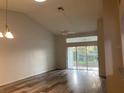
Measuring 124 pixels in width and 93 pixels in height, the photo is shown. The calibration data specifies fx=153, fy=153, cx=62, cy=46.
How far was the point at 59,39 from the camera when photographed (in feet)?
42.6

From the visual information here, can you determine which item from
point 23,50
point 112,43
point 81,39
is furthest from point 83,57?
point 112,43

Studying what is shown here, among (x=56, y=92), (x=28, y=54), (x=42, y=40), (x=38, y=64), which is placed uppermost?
(x=42, y=40)

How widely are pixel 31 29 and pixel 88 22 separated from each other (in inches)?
140

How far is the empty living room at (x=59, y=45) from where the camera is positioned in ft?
13.2

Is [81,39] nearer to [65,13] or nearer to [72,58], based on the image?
[72,58]

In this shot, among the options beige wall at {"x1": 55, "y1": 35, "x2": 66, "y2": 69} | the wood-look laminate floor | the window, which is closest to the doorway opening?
beige wall at {"x1": 55, "y1": 35, "x2": 66, "y2": 69}

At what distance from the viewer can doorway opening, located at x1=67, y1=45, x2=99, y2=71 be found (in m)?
11.7

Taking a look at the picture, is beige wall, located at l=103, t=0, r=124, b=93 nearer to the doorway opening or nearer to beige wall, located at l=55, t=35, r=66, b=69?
the doorway opening

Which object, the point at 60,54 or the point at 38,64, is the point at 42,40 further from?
the point at 60,54

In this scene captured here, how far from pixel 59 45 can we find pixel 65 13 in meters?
4.99

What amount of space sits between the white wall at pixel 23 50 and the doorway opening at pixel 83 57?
2.08 metres

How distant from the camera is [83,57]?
12.1 meters

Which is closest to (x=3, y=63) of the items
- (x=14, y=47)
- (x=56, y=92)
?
(x=14, y=47)

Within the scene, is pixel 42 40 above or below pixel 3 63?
above
